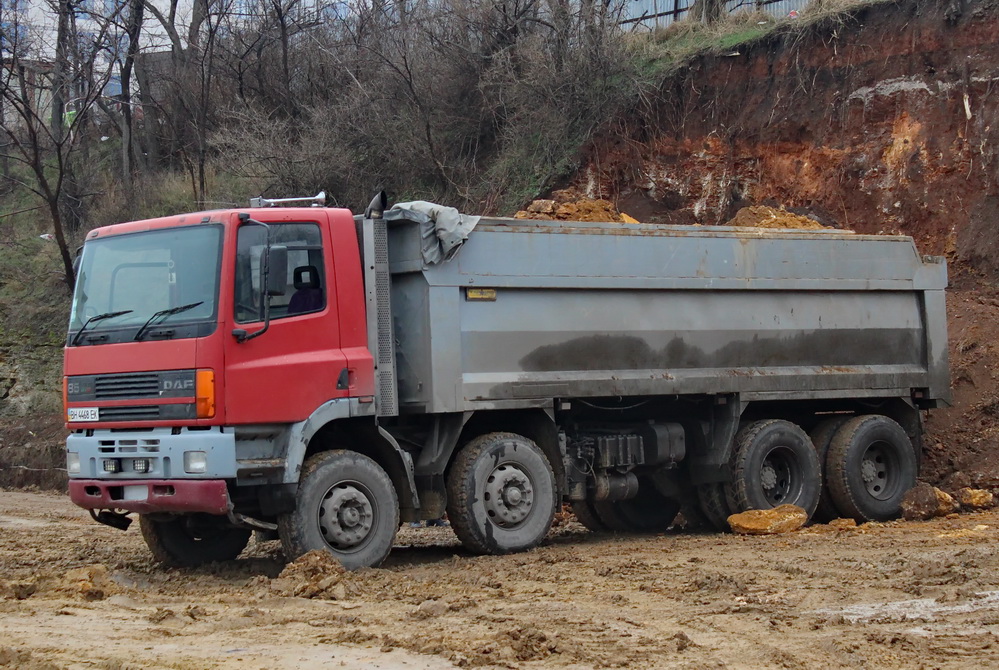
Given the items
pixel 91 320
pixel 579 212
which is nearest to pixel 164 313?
pixel 91 320

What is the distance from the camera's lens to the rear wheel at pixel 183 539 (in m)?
10.1

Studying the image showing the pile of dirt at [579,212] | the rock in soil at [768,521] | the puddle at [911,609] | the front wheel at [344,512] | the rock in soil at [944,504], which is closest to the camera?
the puddle at [911,609]

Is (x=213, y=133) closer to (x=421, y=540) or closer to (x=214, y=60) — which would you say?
(x=214, y=60)

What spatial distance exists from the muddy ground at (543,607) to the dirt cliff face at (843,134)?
28.3 feet

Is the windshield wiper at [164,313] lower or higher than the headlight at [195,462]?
higher

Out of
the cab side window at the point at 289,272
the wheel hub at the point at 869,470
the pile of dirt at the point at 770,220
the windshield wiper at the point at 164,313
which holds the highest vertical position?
the pile of dirt at the point at 770,220

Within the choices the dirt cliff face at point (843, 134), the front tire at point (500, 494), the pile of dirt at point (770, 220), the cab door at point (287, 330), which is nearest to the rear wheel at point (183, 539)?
the cab door at point (287, 330)

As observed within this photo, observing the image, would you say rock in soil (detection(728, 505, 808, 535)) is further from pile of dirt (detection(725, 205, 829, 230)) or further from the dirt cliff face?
the dirt cliff face

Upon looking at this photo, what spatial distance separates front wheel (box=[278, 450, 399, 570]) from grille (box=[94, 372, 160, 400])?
1.28m

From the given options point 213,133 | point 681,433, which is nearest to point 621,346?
point 681,433

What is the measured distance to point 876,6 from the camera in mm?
20000

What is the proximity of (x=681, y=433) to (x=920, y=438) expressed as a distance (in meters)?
3.19

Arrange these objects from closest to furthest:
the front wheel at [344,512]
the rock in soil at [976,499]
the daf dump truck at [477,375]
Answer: the daf dump truck at [477,375]
the front wheel at [344,512]
the rock in soil at [976,499]

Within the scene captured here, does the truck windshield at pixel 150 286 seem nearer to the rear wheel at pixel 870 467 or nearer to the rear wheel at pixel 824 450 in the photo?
the rear wheel at pixel 824 450
